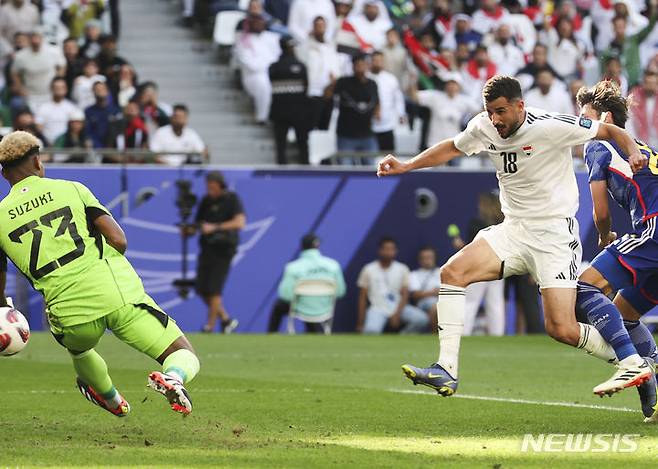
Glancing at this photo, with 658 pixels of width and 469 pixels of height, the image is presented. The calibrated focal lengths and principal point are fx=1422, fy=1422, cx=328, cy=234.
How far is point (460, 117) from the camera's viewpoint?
22.1 meters

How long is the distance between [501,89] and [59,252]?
2.87 metres

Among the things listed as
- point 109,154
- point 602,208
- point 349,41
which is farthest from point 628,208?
point 349,41

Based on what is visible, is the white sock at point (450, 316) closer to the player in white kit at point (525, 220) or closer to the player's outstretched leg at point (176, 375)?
the player in white kit at point (525, 220)

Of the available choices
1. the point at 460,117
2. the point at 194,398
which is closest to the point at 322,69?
the point at 460,117

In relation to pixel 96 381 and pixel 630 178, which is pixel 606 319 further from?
pixel 96 381

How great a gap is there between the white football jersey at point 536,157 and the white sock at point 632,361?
1.01 meters

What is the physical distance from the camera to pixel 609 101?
30.9ft

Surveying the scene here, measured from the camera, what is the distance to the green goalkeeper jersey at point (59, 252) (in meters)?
8.18

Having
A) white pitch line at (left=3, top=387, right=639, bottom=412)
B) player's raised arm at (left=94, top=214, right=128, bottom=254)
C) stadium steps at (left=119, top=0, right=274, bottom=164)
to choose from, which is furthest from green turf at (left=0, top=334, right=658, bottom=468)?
stadium steps at (left=119, top=0, right=274, bottom=164)

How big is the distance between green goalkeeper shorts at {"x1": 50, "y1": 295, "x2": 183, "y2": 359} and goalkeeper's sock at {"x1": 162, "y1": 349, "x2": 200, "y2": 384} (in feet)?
0.38

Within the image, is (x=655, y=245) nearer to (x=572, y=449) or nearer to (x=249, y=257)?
(x=572, y=449)

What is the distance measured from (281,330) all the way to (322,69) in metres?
4.67

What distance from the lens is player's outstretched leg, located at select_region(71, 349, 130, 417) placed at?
8.63 m

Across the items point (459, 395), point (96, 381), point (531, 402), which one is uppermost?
point (96, 381)
